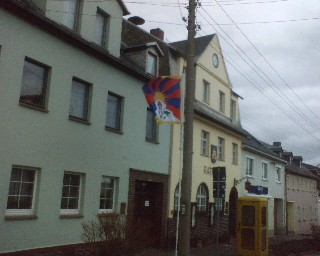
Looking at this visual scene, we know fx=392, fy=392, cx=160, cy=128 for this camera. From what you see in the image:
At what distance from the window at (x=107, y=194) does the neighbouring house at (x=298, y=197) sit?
26419 mm

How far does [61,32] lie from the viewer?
42.1 feet

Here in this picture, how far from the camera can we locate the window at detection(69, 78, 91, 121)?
1369cm

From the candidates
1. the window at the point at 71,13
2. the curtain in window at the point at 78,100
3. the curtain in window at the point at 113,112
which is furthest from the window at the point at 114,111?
the window at the point at 71,13

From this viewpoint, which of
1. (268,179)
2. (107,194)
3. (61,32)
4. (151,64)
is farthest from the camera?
(268,179)

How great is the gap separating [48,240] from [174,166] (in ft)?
27.1

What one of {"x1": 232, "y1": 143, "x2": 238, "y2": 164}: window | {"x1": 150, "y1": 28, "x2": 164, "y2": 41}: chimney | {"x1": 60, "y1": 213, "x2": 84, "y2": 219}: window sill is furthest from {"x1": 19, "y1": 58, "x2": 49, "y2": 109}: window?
{"x1": 232, "y1": 143, "x2": 238, "y2": 164}: window

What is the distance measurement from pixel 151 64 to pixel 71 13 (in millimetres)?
5349

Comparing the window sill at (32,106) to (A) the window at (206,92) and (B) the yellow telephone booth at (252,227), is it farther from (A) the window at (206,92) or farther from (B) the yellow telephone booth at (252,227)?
(A) the window at (206,92)

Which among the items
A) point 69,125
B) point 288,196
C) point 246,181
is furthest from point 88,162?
point 288,196

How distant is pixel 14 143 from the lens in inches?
437

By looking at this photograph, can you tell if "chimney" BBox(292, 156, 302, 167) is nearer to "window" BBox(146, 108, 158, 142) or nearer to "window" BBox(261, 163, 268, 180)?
"window" BBox(261, 163, 268, 180)

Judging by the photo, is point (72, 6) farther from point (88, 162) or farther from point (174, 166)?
point (174, 166)

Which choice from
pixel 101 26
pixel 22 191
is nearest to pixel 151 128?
pixel 101 26

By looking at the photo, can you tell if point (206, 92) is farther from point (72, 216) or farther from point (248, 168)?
point (72, 216)
